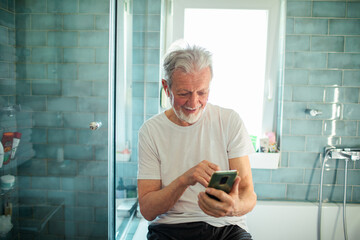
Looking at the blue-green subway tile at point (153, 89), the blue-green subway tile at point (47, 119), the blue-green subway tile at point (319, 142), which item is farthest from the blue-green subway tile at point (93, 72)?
the blue-green subway tile at point (319, 142)

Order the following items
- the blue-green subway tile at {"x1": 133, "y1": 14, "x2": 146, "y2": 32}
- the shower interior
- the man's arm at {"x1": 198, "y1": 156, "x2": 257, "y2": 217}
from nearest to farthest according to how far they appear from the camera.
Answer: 1. the man's arm at {"x1": 198, "y1": 156, "x2": 257, "y2": 217}
2. the blue-green subway tile at {"x1": 133, "y1": 14, "x2": 146, "y2": 32}
3. the shower interior

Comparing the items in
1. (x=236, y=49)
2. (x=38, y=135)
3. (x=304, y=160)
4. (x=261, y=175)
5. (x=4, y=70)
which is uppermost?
(x=236, y=49)

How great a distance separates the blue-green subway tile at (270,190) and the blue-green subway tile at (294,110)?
23.5 inches

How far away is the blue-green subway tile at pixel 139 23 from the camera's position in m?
1.99

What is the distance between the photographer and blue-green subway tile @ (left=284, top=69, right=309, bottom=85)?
92.4 inches

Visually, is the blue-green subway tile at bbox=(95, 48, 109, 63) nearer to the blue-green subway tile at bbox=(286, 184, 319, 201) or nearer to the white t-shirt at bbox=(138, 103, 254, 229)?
the white t-shirt at bbox=(138, 103, 254, 229)

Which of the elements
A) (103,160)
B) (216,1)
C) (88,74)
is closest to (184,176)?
(103,160)

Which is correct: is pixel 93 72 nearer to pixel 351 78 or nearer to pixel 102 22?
pixel 102 22

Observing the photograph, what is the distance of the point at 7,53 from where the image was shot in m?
0.91

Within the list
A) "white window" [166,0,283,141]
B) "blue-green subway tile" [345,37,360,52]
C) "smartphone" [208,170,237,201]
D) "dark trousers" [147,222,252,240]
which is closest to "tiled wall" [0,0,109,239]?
"dark trousers" [147,222,252,240]

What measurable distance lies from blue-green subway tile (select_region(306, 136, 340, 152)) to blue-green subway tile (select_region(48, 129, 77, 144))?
1886 mm

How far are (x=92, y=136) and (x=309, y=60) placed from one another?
71.7 inches

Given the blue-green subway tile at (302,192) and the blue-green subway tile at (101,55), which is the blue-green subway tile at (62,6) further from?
the blue-green subway tile at (302,192)

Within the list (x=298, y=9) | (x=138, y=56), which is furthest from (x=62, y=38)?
(x=298, y=9)
